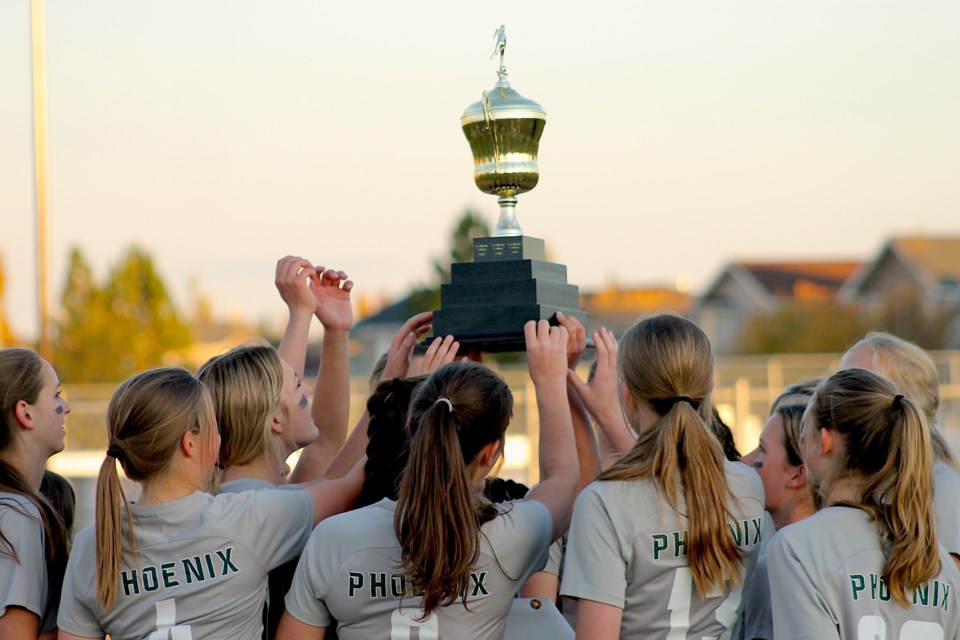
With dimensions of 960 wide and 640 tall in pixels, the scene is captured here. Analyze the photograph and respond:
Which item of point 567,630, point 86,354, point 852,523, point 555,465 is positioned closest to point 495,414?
point 555,465

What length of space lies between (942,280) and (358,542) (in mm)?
52572

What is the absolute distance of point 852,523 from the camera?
10.8 feet

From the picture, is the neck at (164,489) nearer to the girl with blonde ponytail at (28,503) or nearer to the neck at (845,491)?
the girl with blonde ponytail at (28,503)

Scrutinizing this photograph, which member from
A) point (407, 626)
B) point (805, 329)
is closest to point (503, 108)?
point (407, 626)

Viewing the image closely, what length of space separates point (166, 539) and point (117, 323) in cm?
3984

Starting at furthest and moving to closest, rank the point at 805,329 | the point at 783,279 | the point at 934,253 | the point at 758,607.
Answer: the point at 783,279 → the point at 934,253 → the point at 805,329 → the point at 758,607

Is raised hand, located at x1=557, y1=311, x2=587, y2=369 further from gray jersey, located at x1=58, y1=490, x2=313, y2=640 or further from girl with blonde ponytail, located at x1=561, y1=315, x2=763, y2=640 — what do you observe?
gray jersey, located at x1=58, y1=490, x2=313, y2=640

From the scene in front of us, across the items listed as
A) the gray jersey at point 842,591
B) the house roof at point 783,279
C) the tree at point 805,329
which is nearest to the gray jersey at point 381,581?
the gray jersey at point 842,591

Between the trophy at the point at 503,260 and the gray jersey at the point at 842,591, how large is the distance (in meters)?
1.42

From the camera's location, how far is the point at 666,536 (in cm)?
330

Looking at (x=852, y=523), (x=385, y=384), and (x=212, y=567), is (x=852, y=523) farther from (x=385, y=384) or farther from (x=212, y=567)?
(x=212, y=567)

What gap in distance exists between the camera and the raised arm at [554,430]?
11.7ft

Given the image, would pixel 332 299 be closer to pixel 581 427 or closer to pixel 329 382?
pixel 329 382

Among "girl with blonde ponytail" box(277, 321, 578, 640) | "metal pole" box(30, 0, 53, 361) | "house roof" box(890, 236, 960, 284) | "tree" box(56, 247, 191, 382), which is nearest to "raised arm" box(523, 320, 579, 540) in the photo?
"girl with blonde ponytail" box(277, 321, 578, 640)
